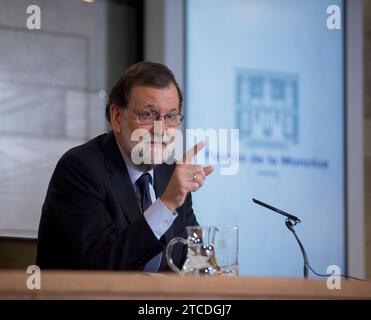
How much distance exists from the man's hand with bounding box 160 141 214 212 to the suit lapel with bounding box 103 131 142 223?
14 centimetres

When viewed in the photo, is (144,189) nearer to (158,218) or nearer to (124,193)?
(124,193)

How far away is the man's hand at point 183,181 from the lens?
1.87m

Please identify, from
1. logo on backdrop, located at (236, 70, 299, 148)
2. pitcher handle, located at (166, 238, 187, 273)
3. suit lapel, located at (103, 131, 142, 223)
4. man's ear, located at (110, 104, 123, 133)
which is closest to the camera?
pitcher handle, located at (166, 238, 187, 273)

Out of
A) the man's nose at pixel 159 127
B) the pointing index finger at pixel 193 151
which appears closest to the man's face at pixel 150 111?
the man's nose at pixel 159 127

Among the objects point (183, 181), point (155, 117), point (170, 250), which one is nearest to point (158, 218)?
point (183, 181)

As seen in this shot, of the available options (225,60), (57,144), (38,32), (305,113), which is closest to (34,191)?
(57,144)

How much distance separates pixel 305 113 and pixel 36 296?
2325mm

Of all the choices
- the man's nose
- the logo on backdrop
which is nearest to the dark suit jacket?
the man's nose

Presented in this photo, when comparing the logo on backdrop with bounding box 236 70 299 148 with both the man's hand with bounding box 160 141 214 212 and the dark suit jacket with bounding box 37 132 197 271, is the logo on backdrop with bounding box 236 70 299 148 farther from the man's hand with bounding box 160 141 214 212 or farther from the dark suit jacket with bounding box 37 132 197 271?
the man's hand with bounding box 160 141 214 212

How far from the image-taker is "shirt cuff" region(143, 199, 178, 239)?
6.05ft

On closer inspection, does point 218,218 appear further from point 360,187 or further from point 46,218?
point 46,218

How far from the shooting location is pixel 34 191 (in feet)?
10.4

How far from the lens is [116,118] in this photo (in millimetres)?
2168

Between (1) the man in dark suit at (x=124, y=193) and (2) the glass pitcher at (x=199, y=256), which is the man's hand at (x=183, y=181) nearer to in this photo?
(1) the man in dark suit at (x=124, y=193)
